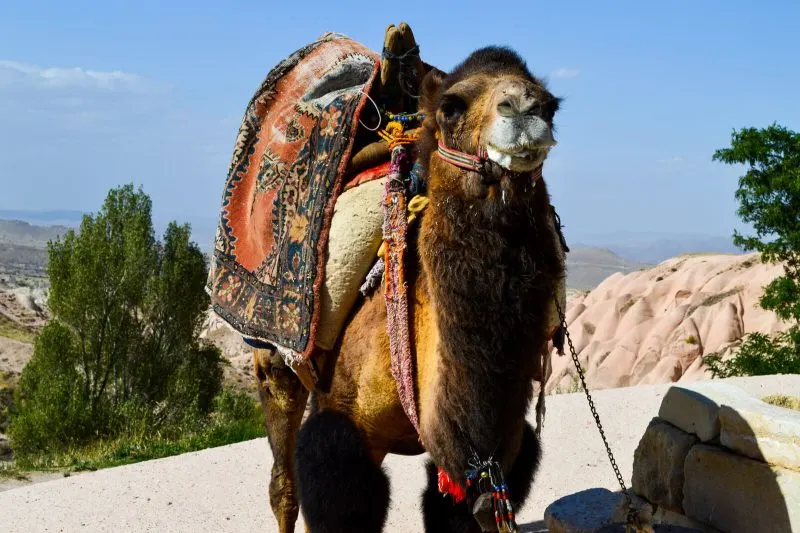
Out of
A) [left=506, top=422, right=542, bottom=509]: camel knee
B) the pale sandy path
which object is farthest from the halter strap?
the pale sandy path

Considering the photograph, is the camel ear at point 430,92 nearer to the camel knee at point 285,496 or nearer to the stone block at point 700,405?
the camel knee at point 285,496

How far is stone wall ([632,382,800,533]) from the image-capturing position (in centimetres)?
436

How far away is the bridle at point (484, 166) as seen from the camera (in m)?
2.79

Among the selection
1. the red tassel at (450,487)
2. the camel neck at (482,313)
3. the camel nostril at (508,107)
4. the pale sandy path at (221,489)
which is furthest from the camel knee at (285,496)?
the camel nostril at (508,107)

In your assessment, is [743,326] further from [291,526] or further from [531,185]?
[531,185]

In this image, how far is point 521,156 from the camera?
2701mm

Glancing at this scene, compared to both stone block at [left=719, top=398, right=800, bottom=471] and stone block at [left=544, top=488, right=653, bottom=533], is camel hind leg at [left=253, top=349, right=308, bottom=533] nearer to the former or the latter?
stone block at [left=544, top=488, right=653, bottom=533]

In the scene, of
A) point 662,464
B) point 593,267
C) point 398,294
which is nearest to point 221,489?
point 662,464

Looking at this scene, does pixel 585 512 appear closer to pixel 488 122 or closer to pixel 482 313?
pixel 482 313

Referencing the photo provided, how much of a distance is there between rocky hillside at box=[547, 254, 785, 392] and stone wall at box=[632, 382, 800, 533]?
54.1 ft

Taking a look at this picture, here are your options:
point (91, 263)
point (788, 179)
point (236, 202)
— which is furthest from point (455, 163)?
point (91, 263)

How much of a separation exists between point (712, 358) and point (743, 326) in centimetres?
913

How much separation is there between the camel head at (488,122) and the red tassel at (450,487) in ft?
3.71

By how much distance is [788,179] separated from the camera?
Result: 41.0 ft
